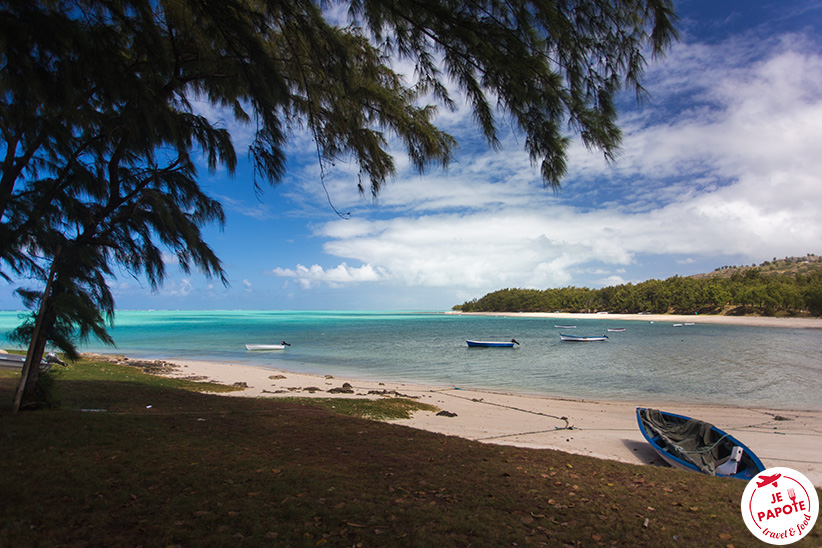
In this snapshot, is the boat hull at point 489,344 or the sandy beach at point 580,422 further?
the boat hull at point 489,344

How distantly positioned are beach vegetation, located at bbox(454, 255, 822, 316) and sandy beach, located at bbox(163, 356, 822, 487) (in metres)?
92.3

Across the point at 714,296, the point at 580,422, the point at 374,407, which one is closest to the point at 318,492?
the point at 374,407

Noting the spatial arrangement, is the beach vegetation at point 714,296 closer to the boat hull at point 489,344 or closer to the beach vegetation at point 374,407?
the boat hull at point 489,344

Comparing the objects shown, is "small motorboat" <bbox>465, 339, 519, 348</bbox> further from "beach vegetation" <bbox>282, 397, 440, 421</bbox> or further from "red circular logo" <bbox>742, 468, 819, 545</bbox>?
"red circular logo" <bbox>742, 468, 819, 545</bbox>

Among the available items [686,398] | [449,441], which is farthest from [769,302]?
[449,441]

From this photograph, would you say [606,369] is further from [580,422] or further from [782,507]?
[782,507]

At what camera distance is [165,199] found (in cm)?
604

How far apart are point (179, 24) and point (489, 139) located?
3.27 meters

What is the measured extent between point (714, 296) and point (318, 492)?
11822cm

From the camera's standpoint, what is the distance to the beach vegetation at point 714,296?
83688 millimetres

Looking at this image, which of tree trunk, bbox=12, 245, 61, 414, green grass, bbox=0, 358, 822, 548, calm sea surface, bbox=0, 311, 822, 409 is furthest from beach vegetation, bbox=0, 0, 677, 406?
calm sea surface, bbox=0, 311, 822, 409

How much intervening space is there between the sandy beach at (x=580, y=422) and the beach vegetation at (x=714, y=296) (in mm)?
92323

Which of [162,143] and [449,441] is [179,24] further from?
[449,441]

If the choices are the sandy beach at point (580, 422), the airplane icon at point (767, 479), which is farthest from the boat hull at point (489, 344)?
the airplane icon at point (767, 479)
